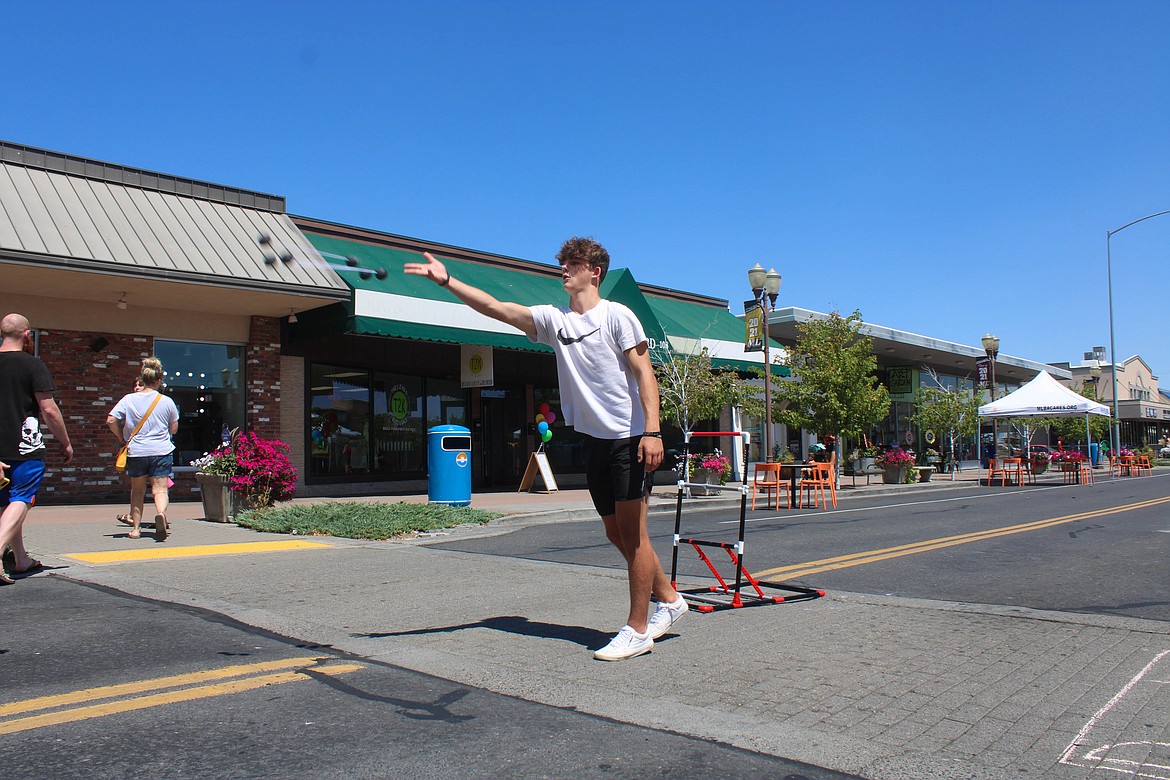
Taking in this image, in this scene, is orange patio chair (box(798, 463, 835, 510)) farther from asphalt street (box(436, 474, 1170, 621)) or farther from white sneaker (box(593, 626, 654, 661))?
white sneaker (box(593, 626, 654, 661))

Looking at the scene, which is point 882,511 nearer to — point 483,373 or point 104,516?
point 483,373

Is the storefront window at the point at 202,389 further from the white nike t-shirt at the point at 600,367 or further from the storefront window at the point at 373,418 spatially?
the white nike t-shirt at the point at 600,367

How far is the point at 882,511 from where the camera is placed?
48.2 ft

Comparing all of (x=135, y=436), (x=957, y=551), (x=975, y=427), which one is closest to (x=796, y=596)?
(x=957, y=551)

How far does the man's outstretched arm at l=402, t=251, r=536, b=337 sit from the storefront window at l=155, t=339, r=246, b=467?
14056 mm

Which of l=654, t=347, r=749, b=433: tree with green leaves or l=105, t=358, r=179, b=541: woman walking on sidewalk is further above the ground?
l=654, t=347, r=749, b=433: tree with green leaves

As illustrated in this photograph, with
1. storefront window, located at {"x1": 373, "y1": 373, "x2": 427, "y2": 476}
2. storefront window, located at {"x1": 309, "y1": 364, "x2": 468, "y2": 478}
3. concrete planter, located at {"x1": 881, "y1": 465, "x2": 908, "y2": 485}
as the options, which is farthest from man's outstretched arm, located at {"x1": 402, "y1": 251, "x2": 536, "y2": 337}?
concrete planter, located at {"x1": 881, "y1": 465, "x2": 908, "y2": 485}

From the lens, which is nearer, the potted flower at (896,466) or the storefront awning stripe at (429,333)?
the storefront awning stripe at (429,333)

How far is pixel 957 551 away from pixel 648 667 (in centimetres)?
575

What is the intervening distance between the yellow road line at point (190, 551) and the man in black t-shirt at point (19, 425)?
4.01 feet

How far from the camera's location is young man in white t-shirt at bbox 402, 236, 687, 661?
14.4ft

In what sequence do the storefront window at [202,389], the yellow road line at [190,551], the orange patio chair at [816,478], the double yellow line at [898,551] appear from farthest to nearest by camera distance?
the storefront window at [202,389] < the orange patio chair at [816,478] < the yellow road line at [190,551] < the double yellow line at [898,551]

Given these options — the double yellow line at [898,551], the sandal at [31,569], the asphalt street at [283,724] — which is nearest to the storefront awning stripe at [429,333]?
the sandal at [31,569]

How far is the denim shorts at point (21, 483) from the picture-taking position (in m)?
6.30
